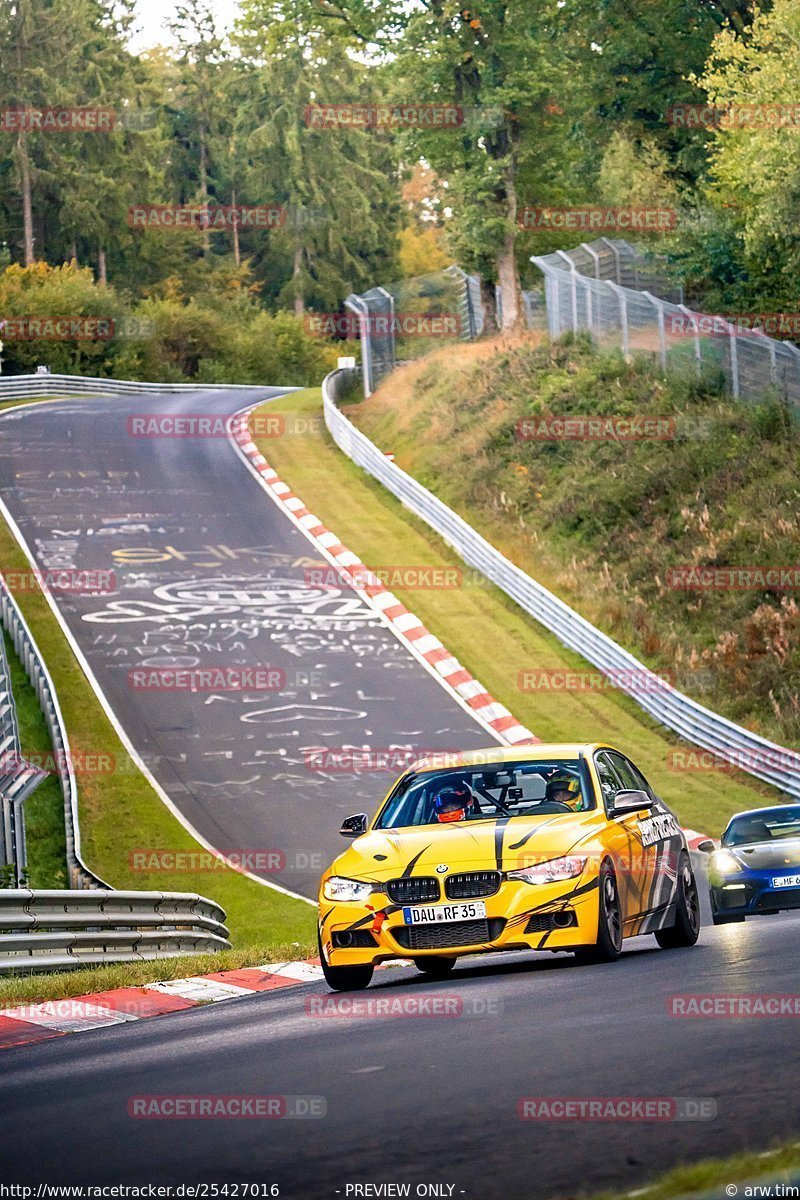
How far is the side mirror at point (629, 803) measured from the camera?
36.6 ft

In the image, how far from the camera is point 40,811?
2469 cm

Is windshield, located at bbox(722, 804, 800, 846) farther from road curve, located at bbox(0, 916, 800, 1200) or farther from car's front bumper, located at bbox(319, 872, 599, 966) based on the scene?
car's front bumper, located at bbox(319, 872, 599, 966)

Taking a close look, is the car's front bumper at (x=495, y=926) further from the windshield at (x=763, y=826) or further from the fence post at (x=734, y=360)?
the fence post at (x=734, y=360)

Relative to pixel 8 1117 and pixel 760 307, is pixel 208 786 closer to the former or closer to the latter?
pixel 8 1117

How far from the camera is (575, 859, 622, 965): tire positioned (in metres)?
10.7

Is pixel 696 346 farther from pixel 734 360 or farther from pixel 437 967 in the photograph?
Answer: pixel 437 967

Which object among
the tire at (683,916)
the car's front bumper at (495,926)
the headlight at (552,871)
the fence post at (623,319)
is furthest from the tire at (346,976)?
the fence post at (623,319)

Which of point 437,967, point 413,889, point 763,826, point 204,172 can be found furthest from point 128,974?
point 204,172

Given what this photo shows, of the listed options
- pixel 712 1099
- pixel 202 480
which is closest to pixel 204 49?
pixel 202 480

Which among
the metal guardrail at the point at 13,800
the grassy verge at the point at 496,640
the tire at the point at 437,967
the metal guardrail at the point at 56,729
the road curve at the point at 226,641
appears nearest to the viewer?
the tire at the point at 437,967

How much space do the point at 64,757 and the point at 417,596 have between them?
1130 cm

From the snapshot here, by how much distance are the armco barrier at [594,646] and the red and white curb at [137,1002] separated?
1404 cm

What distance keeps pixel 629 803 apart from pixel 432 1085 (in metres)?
4.63

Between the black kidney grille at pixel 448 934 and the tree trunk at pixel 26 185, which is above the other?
the tree trunk at pixel 26 185
